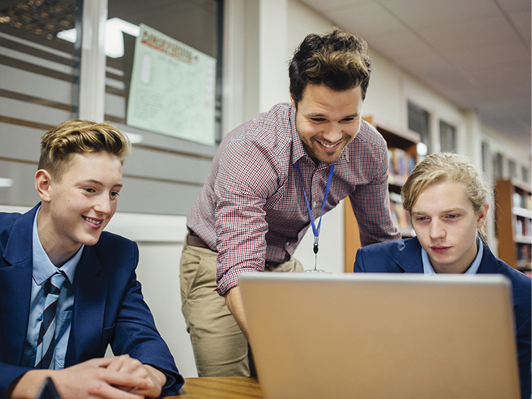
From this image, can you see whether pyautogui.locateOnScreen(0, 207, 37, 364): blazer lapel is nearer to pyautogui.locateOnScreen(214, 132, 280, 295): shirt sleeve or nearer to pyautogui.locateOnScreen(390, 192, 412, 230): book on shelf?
pyautogui.locateOnScreen(214, 132, 280, 295): shirt sleeve

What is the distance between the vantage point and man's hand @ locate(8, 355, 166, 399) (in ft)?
2.88

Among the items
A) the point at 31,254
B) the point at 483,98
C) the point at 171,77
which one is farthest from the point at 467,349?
the point at 483,98

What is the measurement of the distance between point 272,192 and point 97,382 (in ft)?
2.47

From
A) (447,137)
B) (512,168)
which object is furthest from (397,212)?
(512,168)

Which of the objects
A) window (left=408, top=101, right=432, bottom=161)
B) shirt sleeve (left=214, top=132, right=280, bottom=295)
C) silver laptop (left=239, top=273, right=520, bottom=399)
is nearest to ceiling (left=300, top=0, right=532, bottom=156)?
window (left=408, top=101, right=432, bottom=161)

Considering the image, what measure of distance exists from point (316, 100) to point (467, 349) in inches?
35.3

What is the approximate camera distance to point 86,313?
3.86 feet

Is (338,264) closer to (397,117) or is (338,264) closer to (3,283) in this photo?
(397,117)

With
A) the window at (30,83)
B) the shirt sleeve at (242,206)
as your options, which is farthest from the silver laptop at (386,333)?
the window at (30,83)

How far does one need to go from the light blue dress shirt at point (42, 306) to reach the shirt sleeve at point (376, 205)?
106 cm

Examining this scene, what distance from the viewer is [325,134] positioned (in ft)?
4.58

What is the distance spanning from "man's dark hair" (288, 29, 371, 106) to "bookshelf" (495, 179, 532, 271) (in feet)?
15.9

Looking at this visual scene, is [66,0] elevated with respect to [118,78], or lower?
elevated

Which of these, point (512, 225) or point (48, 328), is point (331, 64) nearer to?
point (48, 328)
